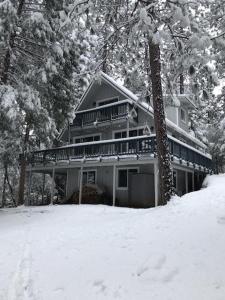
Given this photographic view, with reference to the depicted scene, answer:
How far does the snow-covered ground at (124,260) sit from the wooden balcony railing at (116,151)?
732 centimetres

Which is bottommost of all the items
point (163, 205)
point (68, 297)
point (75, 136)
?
point (68, 297)

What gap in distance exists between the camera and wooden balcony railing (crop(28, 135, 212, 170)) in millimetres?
17005

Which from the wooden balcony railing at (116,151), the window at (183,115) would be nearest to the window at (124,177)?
the wooden balcony railing at (116,151)

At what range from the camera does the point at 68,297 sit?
4836 millimetres

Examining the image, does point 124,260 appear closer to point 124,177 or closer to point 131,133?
point 124,177

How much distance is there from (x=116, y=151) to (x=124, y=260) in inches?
498

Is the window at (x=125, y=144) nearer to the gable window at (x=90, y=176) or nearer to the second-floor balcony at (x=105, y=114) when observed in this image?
the second-floor balcony at (x=105, y=114)

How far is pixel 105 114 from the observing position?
22.8 metres

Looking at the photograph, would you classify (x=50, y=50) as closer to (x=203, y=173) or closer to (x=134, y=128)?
(x=134, y=128)

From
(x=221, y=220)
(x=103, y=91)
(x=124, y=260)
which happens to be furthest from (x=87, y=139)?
(x=124, y=260)

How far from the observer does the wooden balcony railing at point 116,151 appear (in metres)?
17.0

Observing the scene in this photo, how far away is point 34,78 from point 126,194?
379 inches

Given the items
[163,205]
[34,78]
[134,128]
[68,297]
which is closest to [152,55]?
[163,205]

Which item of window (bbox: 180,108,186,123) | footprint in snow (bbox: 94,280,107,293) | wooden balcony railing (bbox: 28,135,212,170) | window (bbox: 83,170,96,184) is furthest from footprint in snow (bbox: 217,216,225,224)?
window (bbox: 180,108,186,123)
